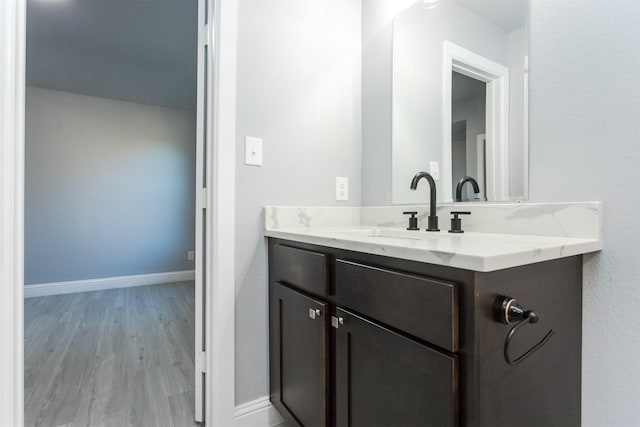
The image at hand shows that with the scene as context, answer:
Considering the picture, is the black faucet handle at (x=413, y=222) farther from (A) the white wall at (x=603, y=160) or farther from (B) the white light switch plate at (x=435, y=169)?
(A) the white wall at (x=603, y=160)

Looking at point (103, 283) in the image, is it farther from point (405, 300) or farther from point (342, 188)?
point (405, 300)

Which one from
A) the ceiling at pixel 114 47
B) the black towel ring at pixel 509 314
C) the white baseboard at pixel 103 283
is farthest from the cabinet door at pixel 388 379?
the white baseboard at pixel 103 283

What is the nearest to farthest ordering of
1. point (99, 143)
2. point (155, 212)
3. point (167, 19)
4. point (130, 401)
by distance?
point (130, 401), point (167, 19), point (99, 143), point (155, 212)

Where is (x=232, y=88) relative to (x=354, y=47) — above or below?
below

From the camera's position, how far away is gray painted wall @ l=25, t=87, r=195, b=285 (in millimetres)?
3422

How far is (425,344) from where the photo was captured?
27.3 inches

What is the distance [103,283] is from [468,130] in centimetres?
420

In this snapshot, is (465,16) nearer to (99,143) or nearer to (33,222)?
(99,143)

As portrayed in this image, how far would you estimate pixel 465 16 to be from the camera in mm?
1257

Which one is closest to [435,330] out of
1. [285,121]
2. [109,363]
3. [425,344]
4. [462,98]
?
[425,344]

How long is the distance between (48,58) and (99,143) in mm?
1063

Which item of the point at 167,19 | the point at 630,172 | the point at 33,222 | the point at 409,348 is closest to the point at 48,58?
the point at 167,19

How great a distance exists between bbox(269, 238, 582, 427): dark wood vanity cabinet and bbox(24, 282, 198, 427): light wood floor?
89 centimetres

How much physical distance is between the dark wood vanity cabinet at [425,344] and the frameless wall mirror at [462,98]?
45cm
